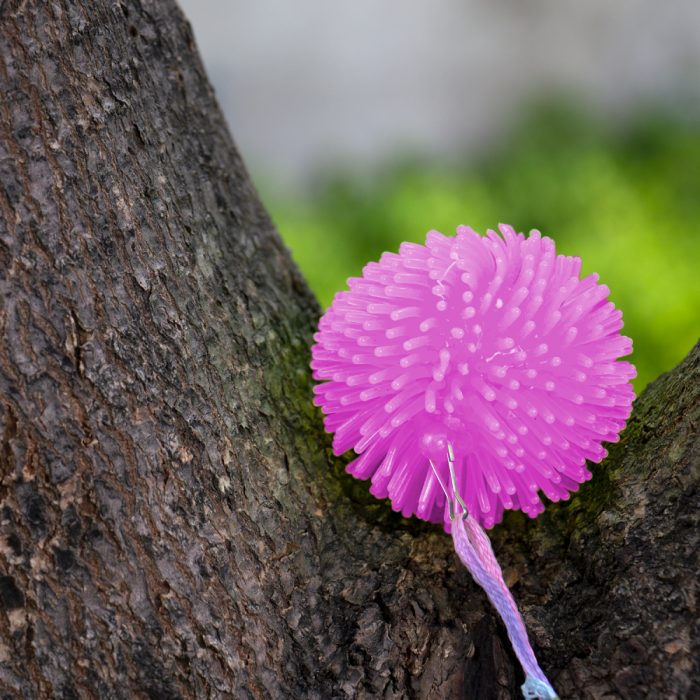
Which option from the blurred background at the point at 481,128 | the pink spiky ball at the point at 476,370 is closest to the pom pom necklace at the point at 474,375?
the pink spiky ball at the point at 476,370

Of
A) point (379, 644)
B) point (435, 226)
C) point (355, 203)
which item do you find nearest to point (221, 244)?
point (379, 644)

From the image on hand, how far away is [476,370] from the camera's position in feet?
1.71

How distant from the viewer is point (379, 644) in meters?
0.51

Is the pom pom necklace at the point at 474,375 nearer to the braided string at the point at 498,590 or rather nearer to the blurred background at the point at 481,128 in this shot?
the braided string at the point at 498,590

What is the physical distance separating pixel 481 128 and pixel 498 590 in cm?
249

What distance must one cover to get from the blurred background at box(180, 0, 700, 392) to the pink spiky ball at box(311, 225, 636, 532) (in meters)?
1.05

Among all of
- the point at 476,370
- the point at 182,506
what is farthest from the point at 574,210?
the point at 182,506

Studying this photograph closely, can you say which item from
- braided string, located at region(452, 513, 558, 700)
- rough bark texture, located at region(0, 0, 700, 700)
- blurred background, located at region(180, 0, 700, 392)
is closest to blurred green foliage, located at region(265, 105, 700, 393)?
blurred background, located at region(180, 0, 700, 392)

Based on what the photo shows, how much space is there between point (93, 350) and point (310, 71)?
2.53m

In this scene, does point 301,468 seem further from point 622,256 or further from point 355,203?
point 355,203

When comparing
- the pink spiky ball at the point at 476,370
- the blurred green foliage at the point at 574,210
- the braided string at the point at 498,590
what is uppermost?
the blurred green foliage at the point at 574,210

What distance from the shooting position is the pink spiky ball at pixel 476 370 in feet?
1.70

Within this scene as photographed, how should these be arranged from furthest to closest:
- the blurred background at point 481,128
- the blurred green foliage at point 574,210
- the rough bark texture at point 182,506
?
the blurred background at point 481,128, the blurred green foliage at point 574,210, the rough bark texture at point 182,506

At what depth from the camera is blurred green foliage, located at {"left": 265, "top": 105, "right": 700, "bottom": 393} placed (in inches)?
59.8
